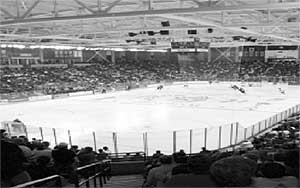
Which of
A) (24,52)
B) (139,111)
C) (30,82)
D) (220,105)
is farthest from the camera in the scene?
(24,52)

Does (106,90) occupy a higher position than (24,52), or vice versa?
(24,52)

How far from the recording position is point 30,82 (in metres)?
30.4

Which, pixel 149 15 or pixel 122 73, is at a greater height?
pixel 149 15

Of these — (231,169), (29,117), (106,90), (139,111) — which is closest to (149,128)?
(139,111)

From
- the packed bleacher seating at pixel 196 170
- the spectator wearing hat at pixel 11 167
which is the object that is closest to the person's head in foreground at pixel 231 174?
the packed bleacher seating at pixel 196 170

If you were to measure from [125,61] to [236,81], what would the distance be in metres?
17.1

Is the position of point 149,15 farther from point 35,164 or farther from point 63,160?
point 35,164

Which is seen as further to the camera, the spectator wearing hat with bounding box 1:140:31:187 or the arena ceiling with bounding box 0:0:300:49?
the arena ceiling with bounding box 0:0:300:49

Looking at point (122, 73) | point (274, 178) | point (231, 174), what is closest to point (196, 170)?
point (231, 174)

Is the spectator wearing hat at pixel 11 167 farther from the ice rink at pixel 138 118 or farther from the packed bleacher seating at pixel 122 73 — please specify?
the packed bleacher seating at pixel 122 73

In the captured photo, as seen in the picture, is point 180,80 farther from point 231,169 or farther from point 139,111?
point 231,169

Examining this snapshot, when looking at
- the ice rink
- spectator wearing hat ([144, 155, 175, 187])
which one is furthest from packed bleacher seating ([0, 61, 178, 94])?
spectator wearing hat ([144, 155, 175, 187])

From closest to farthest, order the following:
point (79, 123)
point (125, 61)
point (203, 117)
→ point (79, 123), point (203, 117), point (125, 61)

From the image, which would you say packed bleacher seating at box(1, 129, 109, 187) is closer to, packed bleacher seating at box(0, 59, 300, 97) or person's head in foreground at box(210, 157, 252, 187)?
person's head in foreground at box(210, 157, 252, 187)
